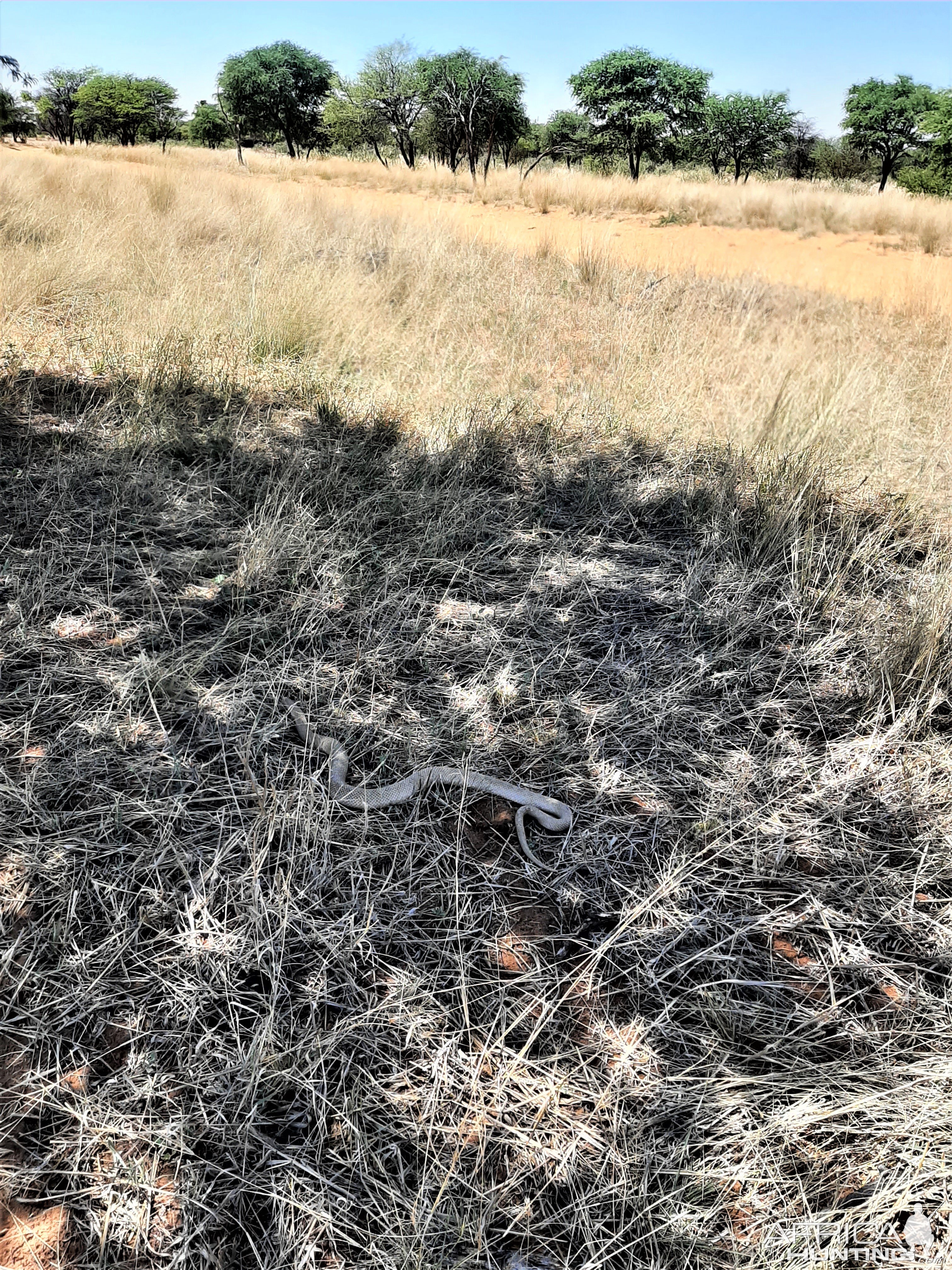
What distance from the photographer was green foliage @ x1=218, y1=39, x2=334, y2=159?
Answer: 33.9 m

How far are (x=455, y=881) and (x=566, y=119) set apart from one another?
1710 inches

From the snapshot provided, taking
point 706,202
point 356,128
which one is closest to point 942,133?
point 706,202

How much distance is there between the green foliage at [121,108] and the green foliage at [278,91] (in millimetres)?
9453

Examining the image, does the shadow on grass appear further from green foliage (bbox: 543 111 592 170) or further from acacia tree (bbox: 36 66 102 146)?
acacia tree (bbox: 36 66 102 146)

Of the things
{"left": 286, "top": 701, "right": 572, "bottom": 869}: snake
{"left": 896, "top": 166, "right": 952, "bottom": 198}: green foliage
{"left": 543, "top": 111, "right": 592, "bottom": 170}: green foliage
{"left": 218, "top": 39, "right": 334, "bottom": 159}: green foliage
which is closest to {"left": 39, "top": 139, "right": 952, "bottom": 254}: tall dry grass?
{"left": 896, "top": 166, "right": 952, "bottom": 198}: green foliage

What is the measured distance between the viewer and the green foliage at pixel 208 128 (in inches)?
1735

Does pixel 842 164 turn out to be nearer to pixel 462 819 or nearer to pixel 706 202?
pixel 706 202

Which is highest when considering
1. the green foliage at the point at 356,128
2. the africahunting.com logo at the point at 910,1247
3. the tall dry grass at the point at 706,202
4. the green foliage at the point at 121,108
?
the green foliage at the point at 121,108

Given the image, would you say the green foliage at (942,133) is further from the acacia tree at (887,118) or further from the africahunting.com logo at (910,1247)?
the africahunting.com logo at (910,1247)

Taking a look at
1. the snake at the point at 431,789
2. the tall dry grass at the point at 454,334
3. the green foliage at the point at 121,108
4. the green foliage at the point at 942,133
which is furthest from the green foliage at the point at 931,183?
the green foliage at the point at 121,108

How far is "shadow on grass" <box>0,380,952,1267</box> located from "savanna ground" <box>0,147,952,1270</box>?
0.4 inches

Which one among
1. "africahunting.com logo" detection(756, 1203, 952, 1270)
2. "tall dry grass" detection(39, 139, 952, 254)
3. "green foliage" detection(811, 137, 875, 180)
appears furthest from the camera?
"green foliage" detection(811, 137, 875, 180)

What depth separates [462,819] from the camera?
6.21ft

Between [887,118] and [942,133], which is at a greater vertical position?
[887,118]
